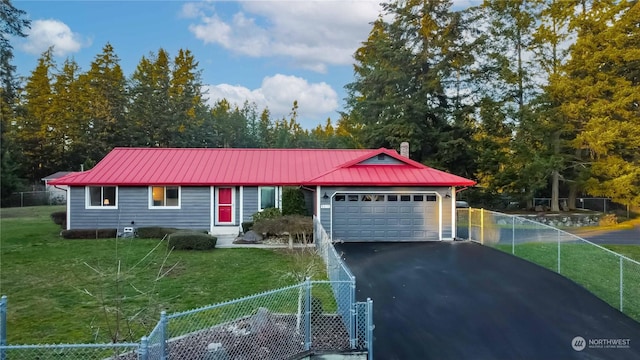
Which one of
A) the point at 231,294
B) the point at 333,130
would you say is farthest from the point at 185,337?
the point at 333,130

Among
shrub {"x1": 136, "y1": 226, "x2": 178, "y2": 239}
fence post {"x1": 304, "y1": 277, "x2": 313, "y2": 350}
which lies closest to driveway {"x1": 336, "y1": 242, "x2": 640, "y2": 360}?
fence post {"x1": 304, "y1": 277, "x2": 313, "y2": 350}

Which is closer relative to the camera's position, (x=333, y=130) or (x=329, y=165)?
(x=329, y=165)

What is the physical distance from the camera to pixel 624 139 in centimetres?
2152

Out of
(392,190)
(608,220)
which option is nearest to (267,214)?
(392,190)

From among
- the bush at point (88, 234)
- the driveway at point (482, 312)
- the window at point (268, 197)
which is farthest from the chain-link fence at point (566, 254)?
the bush at point (88, 234)

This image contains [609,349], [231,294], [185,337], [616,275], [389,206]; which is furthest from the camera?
[389,206]

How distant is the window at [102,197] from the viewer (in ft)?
56.3

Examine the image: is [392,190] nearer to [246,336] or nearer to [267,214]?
[267,214]

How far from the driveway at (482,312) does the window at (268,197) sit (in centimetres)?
664

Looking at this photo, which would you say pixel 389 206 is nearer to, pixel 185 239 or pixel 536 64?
pixel 185 239

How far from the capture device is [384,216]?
15.9 metres

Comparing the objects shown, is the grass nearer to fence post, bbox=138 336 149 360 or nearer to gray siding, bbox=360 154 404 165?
gray siding, bbox=360 154 404 165

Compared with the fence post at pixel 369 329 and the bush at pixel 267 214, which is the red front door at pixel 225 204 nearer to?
the bush at pixel 267 214

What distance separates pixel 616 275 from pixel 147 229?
1655 cm
